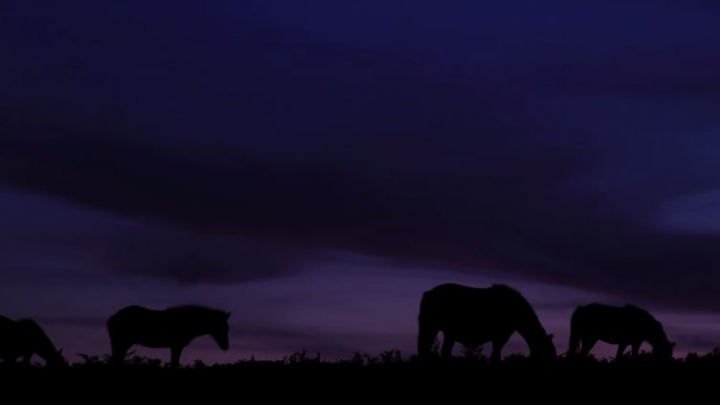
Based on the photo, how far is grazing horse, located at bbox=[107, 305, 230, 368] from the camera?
3522cm

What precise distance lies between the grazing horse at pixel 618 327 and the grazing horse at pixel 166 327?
1288 centimetres

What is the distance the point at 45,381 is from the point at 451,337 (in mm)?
12638

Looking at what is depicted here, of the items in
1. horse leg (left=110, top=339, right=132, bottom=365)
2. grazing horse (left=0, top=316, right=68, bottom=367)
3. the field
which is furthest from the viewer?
horse leg (left=110, top=339, right=132, bottom=365)

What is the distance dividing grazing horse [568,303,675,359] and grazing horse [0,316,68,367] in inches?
732

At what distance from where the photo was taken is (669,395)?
15484 millimetres

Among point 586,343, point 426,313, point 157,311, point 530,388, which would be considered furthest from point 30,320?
point 530,388

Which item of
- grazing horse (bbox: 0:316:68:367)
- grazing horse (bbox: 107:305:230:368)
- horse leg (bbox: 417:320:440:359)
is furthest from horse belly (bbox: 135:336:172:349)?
horse leg (bbox: 417:320:440:359)

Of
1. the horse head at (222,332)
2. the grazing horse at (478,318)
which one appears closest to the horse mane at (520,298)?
the grazing horse at (478,318)

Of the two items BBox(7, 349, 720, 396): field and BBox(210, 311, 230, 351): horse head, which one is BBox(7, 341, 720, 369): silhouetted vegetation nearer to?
BBox(7, 349, 720, 396): field

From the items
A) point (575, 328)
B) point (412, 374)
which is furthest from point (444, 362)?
point (575, 328)

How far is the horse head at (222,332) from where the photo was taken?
119 ft

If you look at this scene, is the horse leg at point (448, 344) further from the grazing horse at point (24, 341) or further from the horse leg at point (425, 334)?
the grazing horse at point (24, 341)

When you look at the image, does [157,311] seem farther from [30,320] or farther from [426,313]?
[426,313]

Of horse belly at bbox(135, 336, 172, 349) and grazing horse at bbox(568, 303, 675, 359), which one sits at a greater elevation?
grazing horse at bbox(568, 303, 675, 359)
